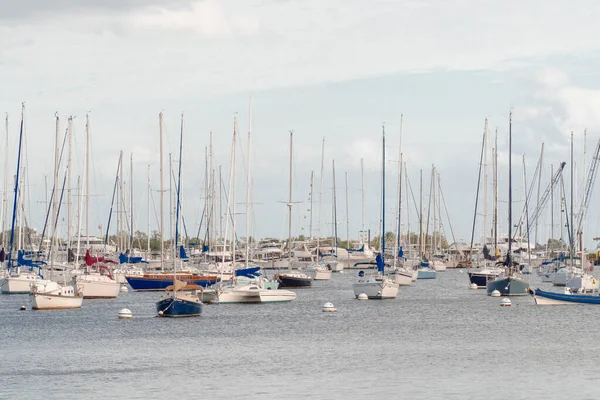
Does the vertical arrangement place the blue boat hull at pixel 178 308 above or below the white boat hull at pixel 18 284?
below

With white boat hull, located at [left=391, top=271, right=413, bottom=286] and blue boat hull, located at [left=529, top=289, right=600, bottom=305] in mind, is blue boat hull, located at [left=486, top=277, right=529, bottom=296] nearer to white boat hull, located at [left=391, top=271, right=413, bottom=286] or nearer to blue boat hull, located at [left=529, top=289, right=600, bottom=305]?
blue boat hull, located at [left=529, top=289, right=600, bottom=305]

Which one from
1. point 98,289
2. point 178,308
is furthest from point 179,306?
point 98,289

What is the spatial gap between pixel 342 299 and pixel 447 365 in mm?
50102

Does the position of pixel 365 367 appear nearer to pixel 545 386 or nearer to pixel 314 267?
pixel 545 386

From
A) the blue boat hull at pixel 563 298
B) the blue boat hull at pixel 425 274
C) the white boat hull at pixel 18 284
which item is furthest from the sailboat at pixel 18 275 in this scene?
the blue boat hull at pixel 425 274

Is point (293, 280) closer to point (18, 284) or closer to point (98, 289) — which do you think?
point (98, 289)

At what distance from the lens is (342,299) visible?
103 metres

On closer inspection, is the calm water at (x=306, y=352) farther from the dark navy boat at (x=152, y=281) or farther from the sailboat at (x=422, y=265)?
the sailboat at (x=422, y=265)

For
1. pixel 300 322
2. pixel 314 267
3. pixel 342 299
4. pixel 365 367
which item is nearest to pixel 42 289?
pixel 300 322

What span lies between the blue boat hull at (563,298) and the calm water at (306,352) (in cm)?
88

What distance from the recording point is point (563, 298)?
83.3m

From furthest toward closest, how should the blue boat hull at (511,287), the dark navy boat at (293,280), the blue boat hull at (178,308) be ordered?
the dark navy boat at (293,280) → the blue boat hull at (511,287) → the blue boat hull at (178,308)

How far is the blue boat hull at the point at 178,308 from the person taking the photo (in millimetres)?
79125

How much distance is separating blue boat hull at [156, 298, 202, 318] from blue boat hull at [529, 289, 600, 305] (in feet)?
79.1
